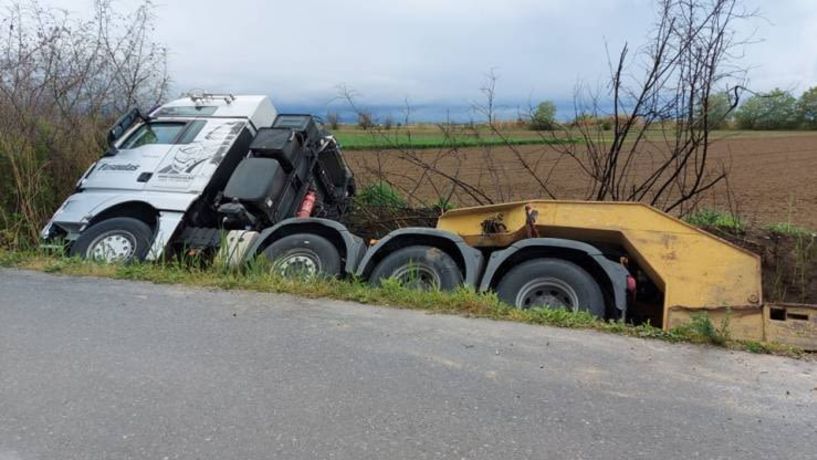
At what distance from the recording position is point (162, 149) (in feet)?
27.5

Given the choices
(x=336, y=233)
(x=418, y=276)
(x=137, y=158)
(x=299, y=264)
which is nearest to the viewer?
(x=418, y=276)

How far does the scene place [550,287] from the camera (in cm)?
594

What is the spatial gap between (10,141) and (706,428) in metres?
10.0

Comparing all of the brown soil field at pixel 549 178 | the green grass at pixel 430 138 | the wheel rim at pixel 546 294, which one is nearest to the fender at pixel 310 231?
the wheel rim at pixel 546 294

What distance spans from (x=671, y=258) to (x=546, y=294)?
A: 1.20 m

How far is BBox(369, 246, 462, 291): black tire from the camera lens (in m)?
6.33

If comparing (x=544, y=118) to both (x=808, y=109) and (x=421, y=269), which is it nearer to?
(x=421, y=269)

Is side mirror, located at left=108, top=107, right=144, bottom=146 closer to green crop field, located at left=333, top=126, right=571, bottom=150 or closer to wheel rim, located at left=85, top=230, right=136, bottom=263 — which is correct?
wheel rim, located at left=85, top=230, right=136, bottom=263

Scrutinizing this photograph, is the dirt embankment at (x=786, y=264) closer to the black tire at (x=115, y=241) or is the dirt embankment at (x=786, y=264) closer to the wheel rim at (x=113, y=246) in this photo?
the black tire at (x=115, y=241)

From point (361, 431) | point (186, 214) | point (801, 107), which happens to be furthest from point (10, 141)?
point (801, 107)

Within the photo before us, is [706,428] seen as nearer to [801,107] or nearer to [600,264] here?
[600,264]

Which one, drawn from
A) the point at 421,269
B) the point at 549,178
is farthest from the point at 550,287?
the point at 549,178

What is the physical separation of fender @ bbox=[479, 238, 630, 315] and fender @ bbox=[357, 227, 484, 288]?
173mm

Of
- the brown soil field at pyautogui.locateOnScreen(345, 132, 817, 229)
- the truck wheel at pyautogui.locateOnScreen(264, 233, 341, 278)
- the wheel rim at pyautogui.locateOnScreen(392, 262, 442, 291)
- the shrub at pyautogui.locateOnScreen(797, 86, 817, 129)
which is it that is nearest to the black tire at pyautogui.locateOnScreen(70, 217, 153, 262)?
the truck wheel at pyautogui.locateOnScreen(264, 233, 341, 278)
